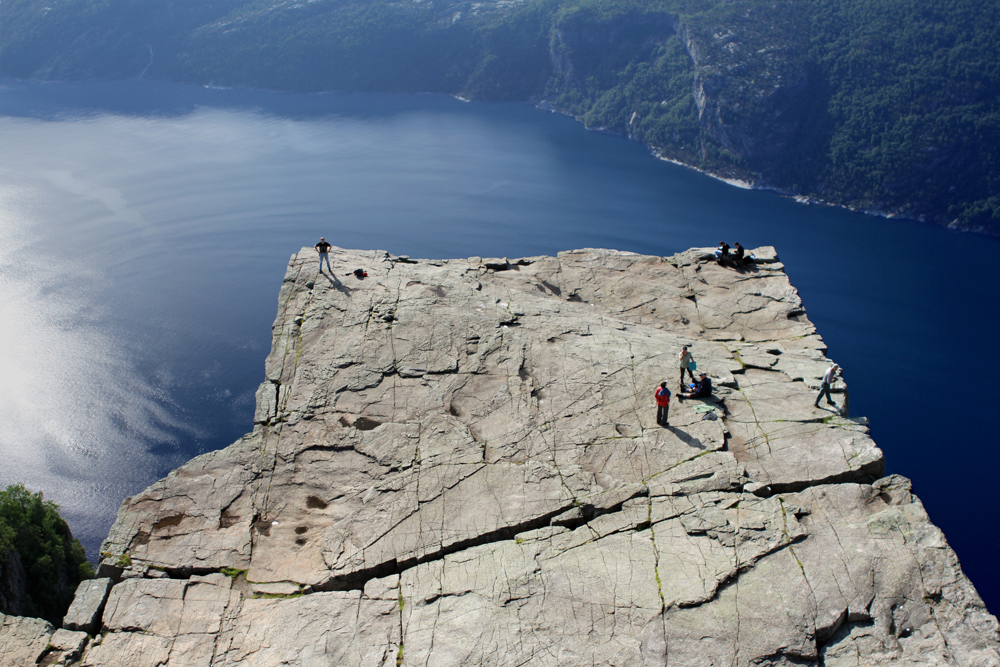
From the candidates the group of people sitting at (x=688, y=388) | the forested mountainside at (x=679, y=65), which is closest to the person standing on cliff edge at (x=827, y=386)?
the group of people sitting at (x=688, y=388)

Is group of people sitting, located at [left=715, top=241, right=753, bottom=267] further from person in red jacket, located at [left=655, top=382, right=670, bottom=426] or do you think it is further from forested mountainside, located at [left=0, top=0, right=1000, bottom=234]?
forested mountainside, located at [left=0, top=0, right=1000, bottom=234]

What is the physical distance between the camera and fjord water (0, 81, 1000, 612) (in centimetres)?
3997

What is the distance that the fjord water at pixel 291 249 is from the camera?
3997 centimetres

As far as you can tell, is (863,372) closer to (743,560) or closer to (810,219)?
(810,219)

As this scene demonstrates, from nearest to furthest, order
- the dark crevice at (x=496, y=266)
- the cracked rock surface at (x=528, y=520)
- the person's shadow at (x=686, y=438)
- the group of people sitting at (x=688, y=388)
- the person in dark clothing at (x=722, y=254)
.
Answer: the cracked rock surface at (x=528, y=520) < the person's shadow at (x=686, y=438) < the group of people sitting at (x=688, y=388) < the person in dark clothing at (x=722, y=254) < the dark crevice at (x=496, y=266)

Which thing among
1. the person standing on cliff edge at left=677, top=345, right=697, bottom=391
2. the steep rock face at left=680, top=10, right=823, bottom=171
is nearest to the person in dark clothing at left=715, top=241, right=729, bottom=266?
the person standing on cliff edge at left=677, top=345, right=697, bottom=391

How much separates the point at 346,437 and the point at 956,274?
61.3 metres

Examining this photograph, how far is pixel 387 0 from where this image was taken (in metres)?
114

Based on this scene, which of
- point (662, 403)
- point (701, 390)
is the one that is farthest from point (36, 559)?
point (701, 390)

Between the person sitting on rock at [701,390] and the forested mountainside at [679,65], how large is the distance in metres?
63.1

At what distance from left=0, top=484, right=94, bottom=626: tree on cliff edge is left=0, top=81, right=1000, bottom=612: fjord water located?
→ 96.5 inches

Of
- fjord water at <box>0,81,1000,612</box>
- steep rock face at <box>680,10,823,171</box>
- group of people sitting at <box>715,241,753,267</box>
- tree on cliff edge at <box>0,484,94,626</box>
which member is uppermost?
steep rock face at <box>680,10,823,171</box>

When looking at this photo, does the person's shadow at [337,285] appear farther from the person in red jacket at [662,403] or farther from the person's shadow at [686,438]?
the person's shadow at [686,438]

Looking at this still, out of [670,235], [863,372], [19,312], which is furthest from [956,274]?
[19,312]
